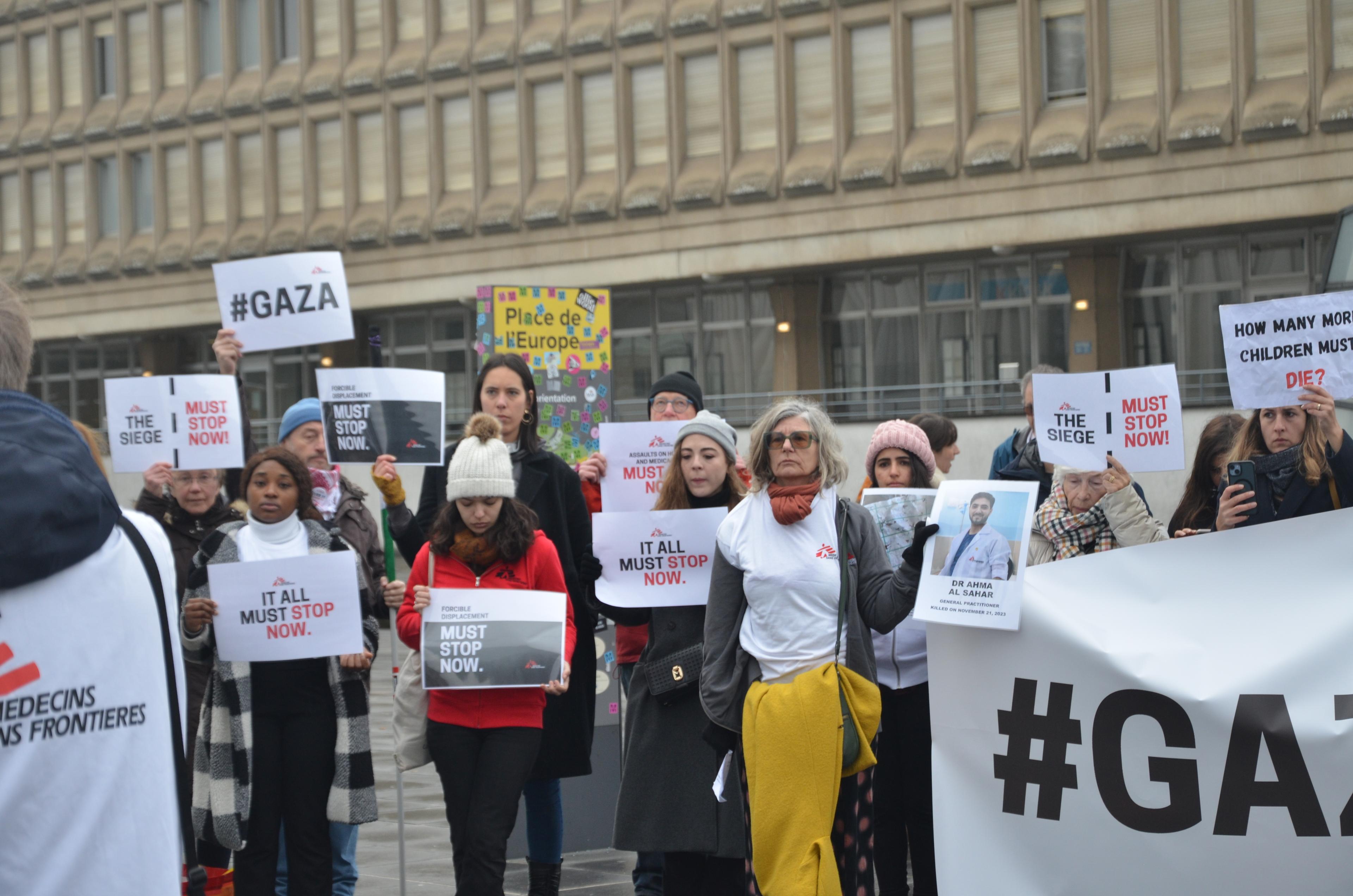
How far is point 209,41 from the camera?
39.6m

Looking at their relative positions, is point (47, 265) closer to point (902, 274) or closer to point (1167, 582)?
point (902, 274)

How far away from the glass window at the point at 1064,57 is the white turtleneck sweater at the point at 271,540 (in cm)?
2479

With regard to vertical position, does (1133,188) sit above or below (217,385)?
above

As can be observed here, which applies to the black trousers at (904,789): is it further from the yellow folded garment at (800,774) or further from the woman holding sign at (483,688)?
the woman holding sign at (483,688)

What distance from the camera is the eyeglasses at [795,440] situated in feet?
18.2

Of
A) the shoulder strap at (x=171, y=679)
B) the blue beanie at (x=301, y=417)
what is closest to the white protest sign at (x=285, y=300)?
the blue beanie at (x=301, y=417)

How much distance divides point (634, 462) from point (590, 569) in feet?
2.68

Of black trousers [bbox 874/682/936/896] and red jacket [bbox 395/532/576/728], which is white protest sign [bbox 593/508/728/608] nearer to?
red jacket [bbox 395/532/576/728]

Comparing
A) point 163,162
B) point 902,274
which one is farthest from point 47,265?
point 902,274

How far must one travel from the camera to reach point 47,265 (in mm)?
41844

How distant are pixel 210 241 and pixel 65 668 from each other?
125 feet

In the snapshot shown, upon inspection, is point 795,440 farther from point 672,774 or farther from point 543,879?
point 543,879

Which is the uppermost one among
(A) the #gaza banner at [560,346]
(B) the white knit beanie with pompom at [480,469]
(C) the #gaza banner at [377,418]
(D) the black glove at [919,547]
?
(A) the #gaza banner at [560,346]

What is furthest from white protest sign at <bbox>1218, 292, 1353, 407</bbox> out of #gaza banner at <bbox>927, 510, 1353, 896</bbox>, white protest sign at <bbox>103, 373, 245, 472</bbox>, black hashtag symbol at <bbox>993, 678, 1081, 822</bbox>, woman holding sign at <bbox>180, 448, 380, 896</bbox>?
white protest sign at <bbox>103, 373, 245, 472</bbox>
